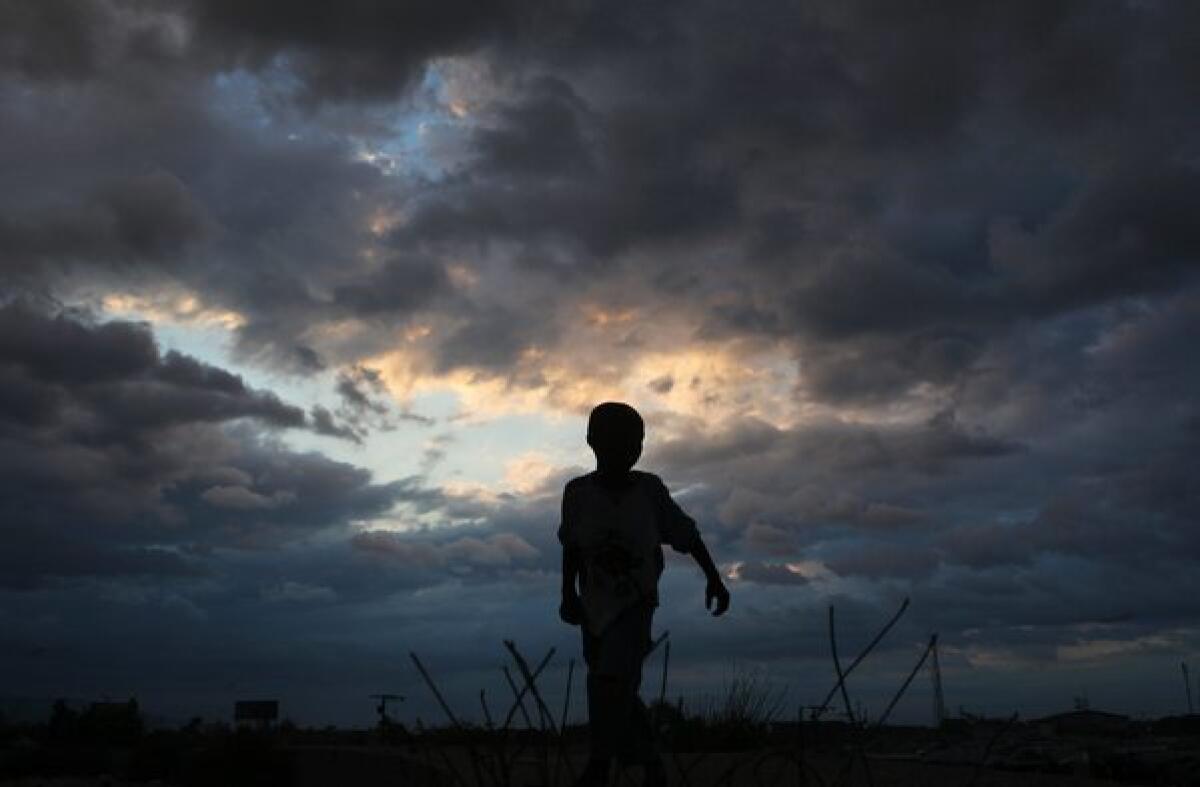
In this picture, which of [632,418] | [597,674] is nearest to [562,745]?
[597,674]

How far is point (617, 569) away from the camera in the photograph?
549cm

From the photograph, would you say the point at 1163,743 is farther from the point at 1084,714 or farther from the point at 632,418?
the point at 632,418

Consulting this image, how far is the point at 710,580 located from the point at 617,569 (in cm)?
64

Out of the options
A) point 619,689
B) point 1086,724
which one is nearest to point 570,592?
point 619,689

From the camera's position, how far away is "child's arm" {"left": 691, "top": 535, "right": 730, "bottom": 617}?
18.9ft

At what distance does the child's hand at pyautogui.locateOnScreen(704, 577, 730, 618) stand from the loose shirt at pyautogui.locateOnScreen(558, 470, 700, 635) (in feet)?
0.81

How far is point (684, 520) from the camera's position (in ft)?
19.5

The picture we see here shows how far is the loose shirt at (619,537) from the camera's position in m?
5.42

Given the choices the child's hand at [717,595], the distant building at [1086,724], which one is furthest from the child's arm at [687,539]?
the distant building at [1086,724]

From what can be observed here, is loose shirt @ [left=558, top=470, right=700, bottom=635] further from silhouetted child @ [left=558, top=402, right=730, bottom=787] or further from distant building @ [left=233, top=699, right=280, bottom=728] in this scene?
distant building @ [left=233, top=699, right=280, bottom=728]

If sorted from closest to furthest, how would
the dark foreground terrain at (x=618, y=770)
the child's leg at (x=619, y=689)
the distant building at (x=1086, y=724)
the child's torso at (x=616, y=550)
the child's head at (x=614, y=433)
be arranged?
the dark foreground terrain at (x=618, y=770), the child's leg at (x=619, y=689), the child's torso at (x=616, y=550), the child's head at (x=614, y=433), the distant building at (x=1086, y=724)

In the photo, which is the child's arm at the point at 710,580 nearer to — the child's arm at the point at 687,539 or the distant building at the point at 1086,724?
the child's arm at the point at 687,539

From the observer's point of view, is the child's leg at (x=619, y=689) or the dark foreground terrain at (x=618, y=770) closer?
the dark foreground terrain at (x=618, y=770)

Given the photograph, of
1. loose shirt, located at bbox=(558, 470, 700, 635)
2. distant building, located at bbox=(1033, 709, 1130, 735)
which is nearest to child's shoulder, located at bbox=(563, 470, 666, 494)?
loose shirt, located at bbox=(558, 470, 700, 635)
